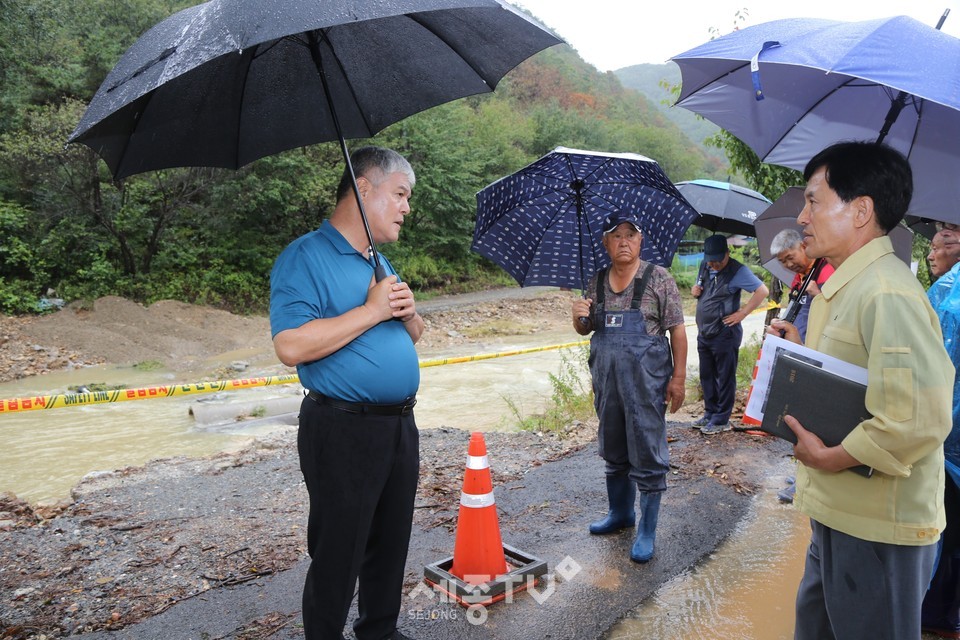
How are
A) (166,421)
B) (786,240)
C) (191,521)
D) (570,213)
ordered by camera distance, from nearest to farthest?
(570,213) < (191,521) < (786,240) < (166,421)

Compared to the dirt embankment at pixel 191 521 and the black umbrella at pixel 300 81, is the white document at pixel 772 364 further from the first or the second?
the dirt embankment at pixel 191 521

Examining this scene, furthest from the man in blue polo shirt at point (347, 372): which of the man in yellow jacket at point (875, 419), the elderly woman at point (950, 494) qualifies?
the elderly woman at point (950, 494)

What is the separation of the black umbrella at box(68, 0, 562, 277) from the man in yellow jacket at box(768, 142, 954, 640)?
1392 millimetres

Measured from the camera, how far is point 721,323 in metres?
6.84

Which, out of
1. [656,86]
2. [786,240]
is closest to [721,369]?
[786,240]

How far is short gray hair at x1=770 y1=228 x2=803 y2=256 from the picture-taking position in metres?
5.27

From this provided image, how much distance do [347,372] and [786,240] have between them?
4059 mm

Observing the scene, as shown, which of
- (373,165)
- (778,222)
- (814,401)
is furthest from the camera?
(778,222)

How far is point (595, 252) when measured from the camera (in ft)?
15.0

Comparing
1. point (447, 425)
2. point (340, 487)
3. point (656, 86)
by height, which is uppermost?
point (656, 86)

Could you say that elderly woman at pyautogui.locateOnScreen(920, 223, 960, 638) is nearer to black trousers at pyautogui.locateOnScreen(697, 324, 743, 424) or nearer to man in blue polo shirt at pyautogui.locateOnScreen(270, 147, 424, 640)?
man in blue polo shirt at pyautogui.locateOnScreen(270, 147, 424, 640)

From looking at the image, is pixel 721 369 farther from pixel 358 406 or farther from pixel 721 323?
pixel 358 406

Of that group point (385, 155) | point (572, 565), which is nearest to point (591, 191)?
point (385, 155)

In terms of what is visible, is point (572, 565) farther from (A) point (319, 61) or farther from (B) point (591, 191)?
(A) point (319, 61)
